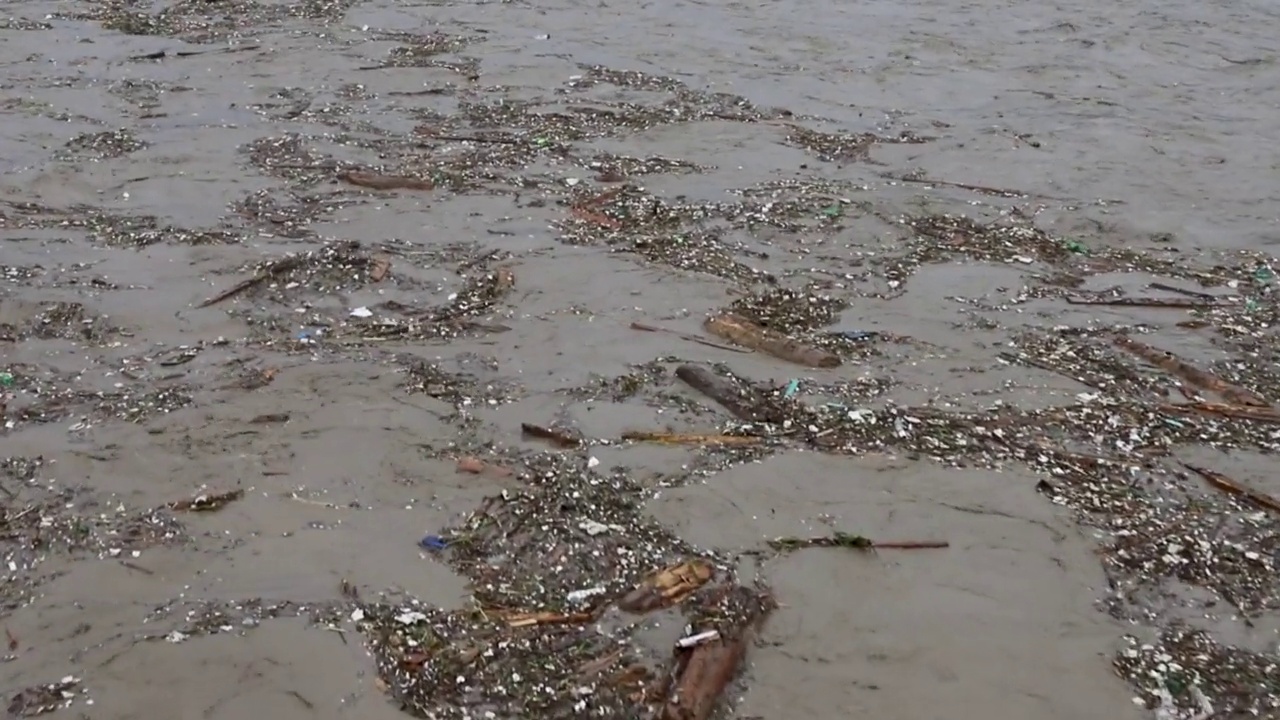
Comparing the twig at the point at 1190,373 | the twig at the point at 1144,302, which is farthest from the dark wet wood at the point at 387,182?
the twig at the point at 1190,373

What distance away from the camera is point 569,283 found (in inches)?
242

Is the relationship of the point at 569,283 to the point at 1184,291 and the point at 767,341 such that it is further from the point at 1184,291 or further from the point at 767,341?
the point at 1184,291

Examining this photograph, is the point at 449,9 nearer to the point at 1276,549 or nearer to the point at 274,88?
the point at 274,88

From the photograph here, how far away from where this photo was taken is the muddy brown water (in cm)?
Result: 371

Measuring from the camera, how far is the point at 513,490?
14.5ft

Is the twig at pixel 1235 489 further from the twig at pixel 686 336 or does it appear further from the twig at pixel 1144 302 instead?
the twig at pixel 686 336

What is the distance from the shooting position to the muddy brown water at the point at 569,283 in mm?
3713

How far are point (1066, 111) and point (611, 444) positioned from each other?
596 centimetres

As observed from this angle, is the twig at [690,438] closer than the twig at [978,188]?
Yes

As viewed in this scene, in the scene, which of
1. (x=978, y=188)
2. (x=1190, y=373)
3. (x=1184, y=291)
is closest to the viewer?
(x=1190, y=373)

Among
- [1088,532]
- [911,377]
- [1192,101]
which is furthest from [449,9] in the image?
[1088,532]

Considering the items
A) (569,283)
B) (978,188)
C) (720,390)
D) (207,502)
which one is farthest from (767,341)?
(978,188)

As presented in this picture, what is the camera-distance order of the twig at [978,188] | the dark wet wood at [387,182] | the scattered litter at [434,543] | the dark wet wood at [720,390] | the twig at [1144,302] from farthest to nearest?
1. the twig at [978,188]
2. the dark wet wood at [387,182]
3. the twig at [1144,302]
4. the dark wet wood at [720,390]
5. the scattered litter at [434,543]

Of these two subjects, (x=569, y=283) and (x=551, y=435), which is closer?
(x=551, y=435)
